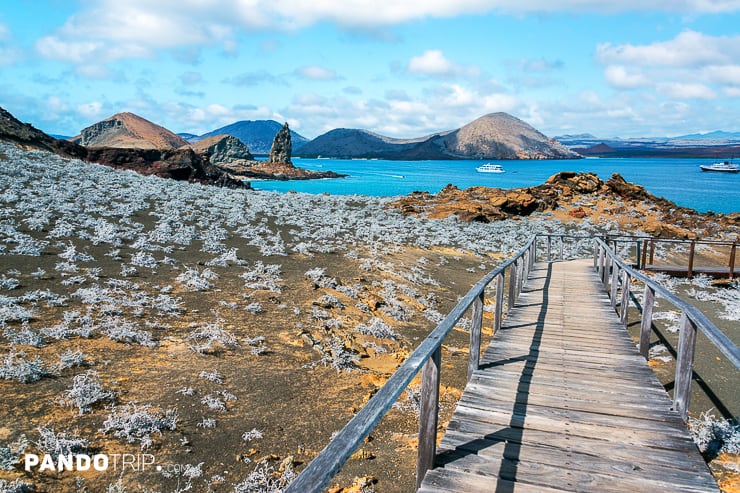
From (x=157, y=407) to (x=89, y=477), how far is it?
132cm

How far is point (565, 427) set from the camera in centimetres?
462

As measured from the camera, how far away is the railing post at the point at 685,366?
4770mm

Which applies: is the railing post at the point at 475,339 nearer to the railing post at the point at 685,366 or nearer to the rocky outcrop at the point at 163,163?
the railing post at the point at 685,366

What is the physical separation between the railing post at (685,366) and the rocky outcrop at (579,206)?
26.5 metres

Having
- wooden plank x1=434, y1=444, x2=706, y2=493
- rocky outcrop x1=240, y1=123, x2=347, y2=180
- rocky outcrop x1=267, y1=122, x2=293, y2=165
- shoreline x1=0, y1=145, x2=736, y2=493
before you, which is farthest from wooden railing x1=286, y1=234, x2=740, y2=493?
rocky outcrop x1=267, y1=122, x2=293, y2=165

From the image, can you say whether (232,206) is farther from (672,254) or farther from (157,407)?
(672,254)

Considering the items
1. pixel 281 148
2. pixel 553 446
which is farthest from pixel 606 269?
pixel 281 148

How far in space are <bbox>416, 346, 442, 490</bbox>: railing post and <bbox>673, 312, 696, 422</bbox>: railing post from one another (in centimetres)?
282

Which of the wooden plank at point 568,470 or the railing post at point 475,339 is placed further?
the railing post at point 475,339

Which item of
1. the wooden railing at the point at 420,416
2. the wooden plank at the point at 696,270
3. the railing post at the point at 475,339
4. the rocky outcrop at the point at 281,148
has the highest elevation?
the rocky outcrop at the point at 281,148

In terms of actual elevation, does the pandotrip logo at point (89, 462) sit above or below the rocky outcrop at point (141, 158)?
below

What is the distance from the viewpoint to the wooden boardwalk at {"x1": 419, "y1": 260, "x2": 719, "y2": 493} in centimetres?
376

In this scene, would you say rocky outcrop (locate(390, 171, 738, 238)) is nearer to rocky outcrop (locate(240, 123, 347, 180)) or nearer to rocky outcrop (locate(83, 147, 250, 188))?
rocky outcrop (locate(83, 147, 250, 188))

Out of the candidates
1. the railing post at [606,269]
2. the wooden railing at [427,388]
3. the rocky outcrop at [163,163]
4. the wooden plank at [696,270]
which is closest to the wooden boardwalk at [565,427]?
the wooden railing at [427,388]
